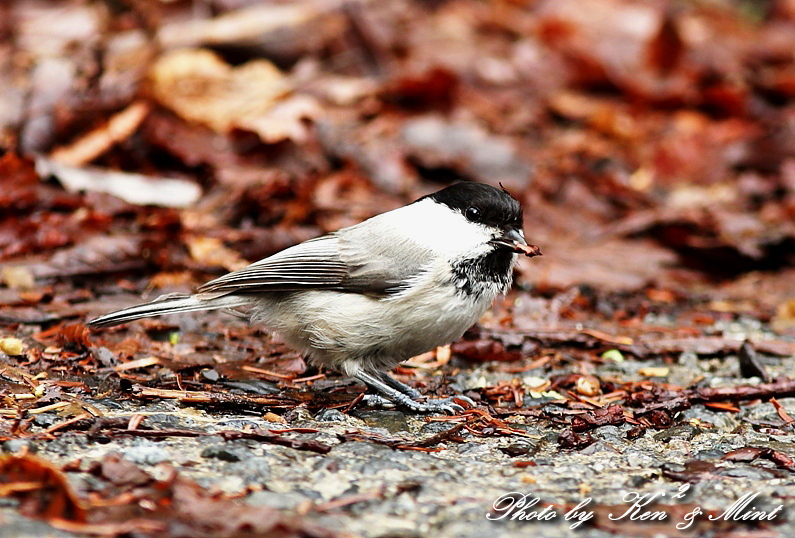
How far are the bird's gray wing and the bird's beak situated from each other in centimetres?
34

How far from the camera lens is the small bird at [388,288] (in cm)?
312

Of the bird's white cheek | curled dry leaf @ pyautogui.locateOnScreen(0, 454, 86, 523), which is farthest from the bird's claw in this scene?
curled dry leaf @ pyautogui.locateOnScreen(0, 454, 86, 523)

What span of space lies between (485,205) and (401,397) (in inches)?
29.8

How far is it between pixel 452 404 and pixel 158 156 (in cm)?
297

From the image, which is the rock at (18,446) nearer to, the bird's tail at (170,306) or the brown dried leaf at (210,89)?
the bird's tail at (170,306)

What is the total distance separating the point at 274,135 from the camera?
217 inches

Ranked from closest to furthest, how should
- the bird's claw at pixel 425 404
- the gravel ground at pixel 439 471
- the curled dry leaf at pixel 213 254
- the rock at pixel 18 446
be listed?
the gravel ground at pixel 439 471 → the rock at pixel 18 446 → the bird's claw at pixel 425 404 → the curled dry leaf at pixel 213 254

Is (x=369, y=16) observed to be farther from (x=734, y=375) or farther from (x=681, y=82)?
(x=734, y=375)

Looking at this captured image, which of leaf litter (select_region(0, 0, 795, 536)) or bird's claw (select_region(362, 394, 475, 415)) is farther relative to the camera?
bird's claw (select_region(362, 394, 475, 415))

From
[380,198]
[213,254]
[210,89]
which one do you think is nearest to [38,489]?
[213,254]

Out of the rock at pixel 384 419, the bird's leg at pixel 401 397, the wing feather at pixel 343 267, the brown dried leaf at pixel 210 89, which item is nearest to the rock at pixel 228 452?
the rock at pixel 384 419

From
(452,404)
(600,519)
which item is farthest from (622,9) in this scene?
(600,519)

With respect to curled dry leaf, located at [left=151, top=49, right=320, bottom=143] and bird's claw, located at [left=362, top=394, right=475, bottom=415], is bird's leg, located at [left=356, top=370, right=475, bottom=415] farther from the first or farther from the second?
curled dry leaf, located at [left=151, top=49, right=320, bottom=143]

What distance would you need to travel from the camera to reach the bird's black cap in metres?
3.21
